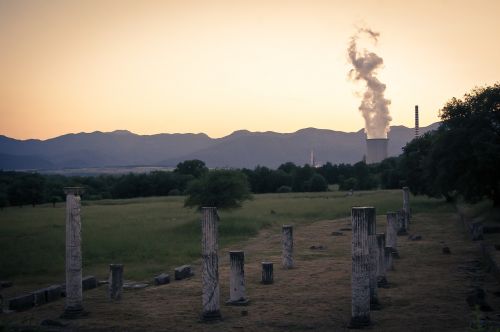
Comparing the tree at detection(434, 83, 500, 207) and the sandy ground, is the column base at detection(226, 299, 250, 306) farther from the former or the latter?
the tree at detection(434, 83, 500, 207)

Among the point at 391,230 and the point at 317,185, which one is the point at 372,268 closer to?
the point at 391,230

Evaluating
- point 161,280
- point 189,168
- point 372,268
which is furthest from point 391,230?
point 189,168

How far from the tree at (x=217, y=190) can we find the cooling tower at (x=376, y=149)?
79290 millimetres

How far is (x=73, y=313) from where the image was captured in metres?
19.3

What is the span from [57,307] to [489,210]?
3549 centimetres

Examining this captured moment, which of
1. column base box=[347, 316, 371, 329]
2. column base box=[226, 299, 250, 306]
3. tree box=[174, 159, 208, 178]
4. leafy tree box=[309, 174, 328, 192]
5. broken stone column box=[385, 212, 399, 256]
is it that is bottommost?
column base box=[226, 299, 250, 306]

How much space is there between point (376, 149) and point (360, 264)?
113609 millimetres

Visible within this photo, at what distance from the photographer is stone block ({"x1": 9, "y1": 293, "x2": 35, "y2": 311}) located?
67.7 feet

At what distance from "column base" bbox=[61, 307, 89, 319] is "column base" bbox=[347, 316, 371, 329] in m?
8.67

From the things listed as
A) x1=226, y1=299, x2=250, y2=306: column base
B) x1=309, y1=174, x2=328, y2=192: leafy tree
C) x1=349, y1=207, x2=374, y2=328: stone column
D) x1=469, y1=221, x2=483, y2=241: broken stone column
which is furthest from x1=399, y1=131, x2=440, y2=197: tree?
x1=349, y1=207, x2=374, y2=328: stone column

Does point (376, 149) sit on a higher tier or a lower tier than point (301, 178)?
higher

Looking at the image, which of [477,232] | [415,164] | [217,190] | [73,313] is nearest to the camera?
[73,313]

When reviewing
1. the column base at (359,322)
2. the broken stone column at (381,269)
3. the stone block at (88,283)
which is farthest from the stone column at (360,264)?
the stone block at (88,283)

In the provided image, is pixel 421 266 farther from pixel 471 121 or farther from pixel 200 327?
pixel 471 121
